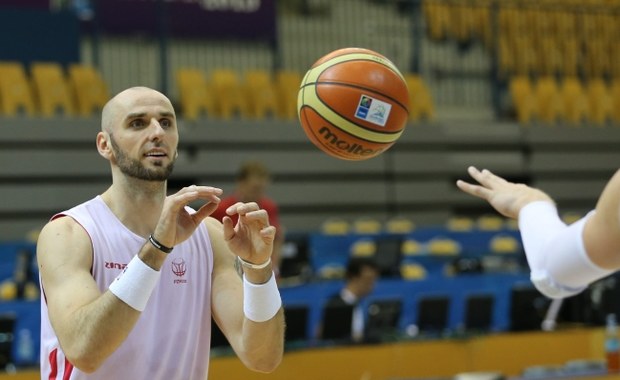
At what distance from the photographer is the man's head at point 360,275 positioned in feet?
30.1

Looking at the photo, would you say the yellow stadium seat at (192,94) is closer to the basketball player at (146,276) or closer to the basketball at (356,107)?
the basketball at (356,107)

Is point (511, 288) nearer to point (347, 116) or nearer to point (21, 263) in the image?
point (21, 263)

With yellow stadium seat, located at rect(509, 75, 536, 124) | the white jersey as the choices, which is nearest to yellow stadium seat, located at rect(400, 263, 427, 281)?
yellow stadium seat, located at rect(509, 75, 536, 124)

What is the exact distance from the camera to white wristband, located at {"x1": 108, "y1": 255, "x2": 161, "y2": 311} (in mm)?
3340

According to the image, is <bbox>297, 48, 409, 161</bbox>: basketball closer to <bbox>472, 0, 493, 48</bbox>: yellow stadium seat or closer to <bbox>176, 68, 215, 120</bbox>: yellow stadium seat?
Answer: <bbox>176, 68, 215, 120</bbox>: yellow stadium seat

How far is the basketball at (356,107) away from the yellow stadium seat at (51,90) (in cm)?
926

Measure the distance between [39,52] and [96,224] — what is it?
10426 mm

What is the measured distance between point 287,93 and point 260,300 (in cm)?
1093

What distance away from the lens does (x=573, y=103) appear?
16.8m

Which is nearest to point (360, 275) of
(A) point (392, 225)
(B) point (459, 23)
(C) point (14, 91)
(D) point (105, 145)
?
(A) point (392, 225)

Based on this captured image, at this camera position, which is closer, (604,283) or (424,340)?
(424,340)

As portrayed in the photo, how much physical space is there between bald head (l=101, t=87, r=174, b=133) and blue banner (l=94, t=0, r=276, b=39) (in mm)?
10861

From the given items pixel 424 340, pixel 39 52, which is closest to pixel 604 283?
pixel 424 340

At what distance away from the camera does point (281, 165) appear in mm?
14383
